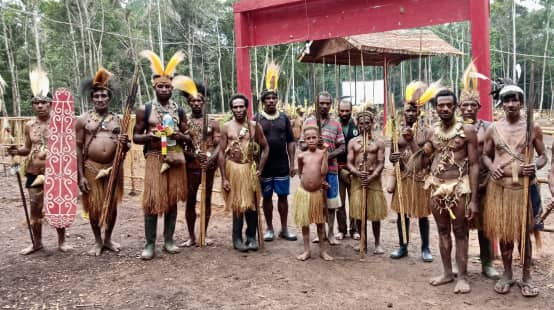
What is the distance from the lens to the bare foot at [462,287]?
3775mm

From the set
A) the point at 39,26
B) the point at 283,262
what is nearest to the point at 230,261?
the point at 283,262

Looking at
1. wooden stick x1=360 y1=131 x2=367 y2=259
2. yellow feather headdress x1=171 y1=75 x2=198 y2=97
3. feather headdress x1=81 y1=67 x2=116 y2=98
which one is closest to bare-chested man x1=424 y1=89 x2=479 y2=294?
wooden stick x1=360 y1=131 x2=367 y2=259

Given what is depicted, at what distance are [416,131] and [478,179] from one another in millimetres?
1009

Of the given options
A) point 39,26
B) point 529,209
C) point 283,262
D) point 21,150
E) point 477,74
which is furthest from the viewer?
point 39,26

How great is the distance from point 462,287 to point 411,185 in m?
1.21

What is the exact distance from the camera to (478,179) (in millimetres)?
3773

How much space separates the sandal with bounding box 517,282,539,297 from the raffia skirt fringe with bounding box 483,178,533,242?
39 centimetres

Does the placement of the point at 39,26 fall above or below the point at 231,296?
above

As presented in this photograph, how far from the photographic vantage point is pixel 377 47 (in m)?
10.6

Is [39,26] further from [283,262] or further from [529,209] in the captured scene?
[529,209]

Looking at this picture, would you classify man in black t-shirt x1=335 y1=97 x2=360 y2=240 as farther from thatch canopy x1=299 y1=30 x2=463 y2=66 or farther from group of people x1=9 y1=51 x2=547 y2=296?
thatch canopy x1=299 y1=30 x2=463 y2=66

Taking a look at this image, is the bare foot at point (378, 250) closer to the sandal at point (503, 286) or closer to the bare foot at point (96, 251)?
the sandal at point (503, 286)

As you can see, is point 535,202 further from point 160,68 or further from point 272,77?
point 160,68

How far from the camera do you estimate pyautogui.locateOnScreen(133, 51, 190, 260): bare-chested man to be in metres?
4.68
